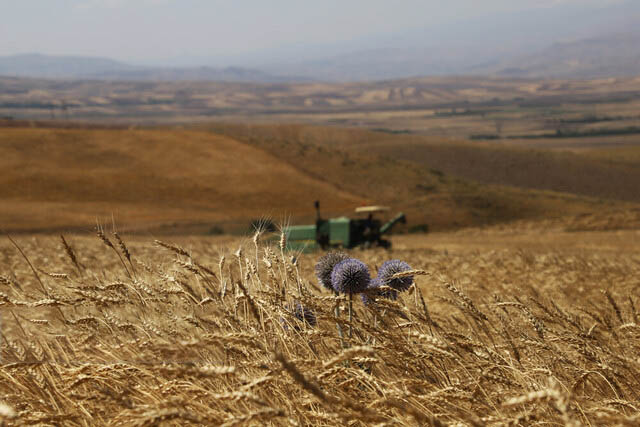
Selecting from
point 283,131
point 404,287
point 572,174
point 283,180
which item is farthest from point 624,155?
point 404,287

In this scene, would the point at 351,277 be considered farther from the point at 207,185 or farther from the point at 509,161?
the point at 509,161

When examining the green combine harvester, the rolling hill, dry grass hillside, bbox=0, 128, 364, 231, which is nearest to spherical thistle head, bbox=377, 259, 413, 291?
the green combine harvester

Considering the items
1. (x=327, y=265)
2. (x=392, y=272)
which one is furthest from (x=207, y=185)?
(x=392, y=272)

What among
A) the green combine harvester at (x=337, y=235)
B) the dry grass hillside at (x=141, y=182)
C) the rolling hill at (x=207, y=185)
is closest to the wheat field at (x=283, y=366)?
the green combine harvester at (x=337, y=235)

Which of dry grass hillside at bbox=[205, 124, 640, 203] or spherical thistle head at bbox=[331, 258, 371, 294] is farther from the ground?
spherical thistle head at bbox=[331, 258, 371, 294]

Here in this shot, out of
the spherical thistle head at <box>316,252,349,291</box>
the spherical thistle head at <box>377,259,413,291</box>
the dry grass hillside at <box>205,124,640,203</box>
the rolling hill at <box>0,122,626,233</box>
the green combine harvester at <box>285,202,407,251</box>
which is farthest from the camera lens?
the dry grass hillside at <box>205,124,640,203</box>

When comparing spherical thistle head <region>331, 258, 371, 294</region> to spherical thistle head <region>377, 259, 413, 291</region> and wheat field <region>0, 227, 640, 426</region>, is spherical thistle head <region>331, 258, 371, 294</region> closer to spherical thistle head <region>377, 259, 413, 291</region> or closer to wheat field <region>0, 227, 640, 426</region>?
wheat field <region>0, 227, 640, 426</region>

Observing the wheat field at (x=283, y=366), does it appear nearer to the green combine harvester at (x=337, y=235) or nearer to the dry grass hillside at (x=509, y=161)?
the green combine harvester at (x=337, y=235)

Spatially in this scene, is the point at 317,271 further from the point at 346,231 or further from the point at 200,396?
the point at 346,231

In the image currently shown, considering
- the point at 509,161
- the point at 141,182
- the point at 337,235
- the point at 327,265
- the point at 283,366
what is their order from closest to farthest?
the point at 283,366 < the point at 327,265 < the point at 337,235 < the point at 141,182 < the point at 509,161

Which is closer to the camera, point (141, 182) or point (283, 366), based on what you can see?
point (283, 366)

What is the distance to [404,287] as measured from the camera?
14.1 feet

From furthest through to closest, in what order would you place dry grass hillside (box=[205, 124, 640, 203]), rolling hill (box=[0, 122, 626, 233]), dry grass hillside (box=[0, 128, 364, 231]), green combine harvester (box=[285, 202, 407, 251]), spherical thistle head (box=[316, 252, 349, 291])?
1. dry grass hillside (box=[205, 124, 640, 203])
2. rolling hill (box=[0, 122, 626, 233])
3. dry grass hillside (box=[0, 128, 364, 231])
4. green combine harvester (box=[285, 202, 407, 251])
5. spherical thistle head (box=[316, 252, 349, 291])

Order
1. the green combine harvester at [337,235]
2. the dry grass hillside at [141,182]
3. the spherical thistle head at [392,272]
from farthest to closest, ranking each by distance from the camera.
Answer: the dry grass hillside at [141,182] < the green combine harvester at [337,235] < the spherical thistle head at [392,272]
